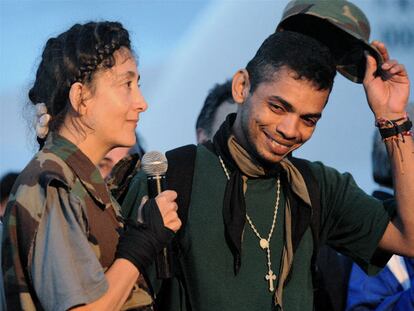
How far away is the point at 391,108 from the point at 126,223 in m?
1.14

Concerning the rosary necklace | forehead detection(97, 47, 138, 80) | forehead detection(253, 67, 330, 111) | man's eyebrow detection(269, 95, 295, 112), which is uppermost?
forehead detection(97, 47, 138, 80)

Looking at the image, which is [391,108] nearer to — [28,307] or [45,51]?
[45,51]

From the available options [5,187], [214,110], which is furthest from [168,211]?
[5,187]

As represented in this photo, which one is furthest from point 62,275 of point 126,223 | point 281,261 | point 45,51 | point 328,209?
point 328,209

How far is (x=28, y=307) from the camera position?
7.97ft

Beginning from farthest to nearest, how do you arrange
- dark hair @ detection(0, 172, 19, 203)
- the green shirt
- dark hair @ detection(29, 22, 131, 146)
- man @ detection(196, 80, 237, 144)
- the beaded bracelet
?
dark hair @ detection(0, 172, 19, 203) < man @ detection(196, 80, 237, 144) < the beaded bracelet < the green shirt < dark hair @ detection(29, 22, 131, 146)

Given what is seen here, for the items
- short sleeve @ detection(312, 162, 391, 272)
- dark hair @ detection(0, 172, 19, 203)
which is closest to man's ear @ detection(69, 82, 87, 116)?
short sleeve @ detection(312, 162, 391, 272)

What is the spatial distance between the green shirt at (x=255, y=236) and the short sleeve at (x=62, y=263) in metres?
0.66

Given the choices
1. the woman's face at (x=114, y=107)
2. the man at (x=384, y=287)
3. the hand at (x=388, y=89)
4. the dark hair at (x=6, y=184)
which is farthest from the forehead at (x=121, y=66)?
the dark hair at (x=6, y=184)

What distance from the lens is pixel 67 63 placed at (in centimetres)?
270

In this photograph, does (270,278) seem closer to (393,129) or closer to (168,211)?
(168,211)

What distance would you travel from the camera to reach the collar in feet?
8.52

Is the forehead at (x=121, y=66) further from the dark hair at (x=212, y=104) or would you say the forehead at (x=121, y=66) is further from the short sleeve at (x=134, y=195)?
the dark hair at (x=212, y=104)

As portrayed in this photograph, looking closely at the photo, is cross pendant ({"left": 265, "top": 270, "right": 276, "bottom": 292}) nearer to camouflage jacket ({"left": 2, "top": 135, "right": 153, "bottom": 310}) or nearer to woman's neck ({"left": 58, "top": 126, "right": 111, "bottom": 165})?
camouflage jacket ({"left": 2, "top": 135, "right": 153, "bottom": 310})
